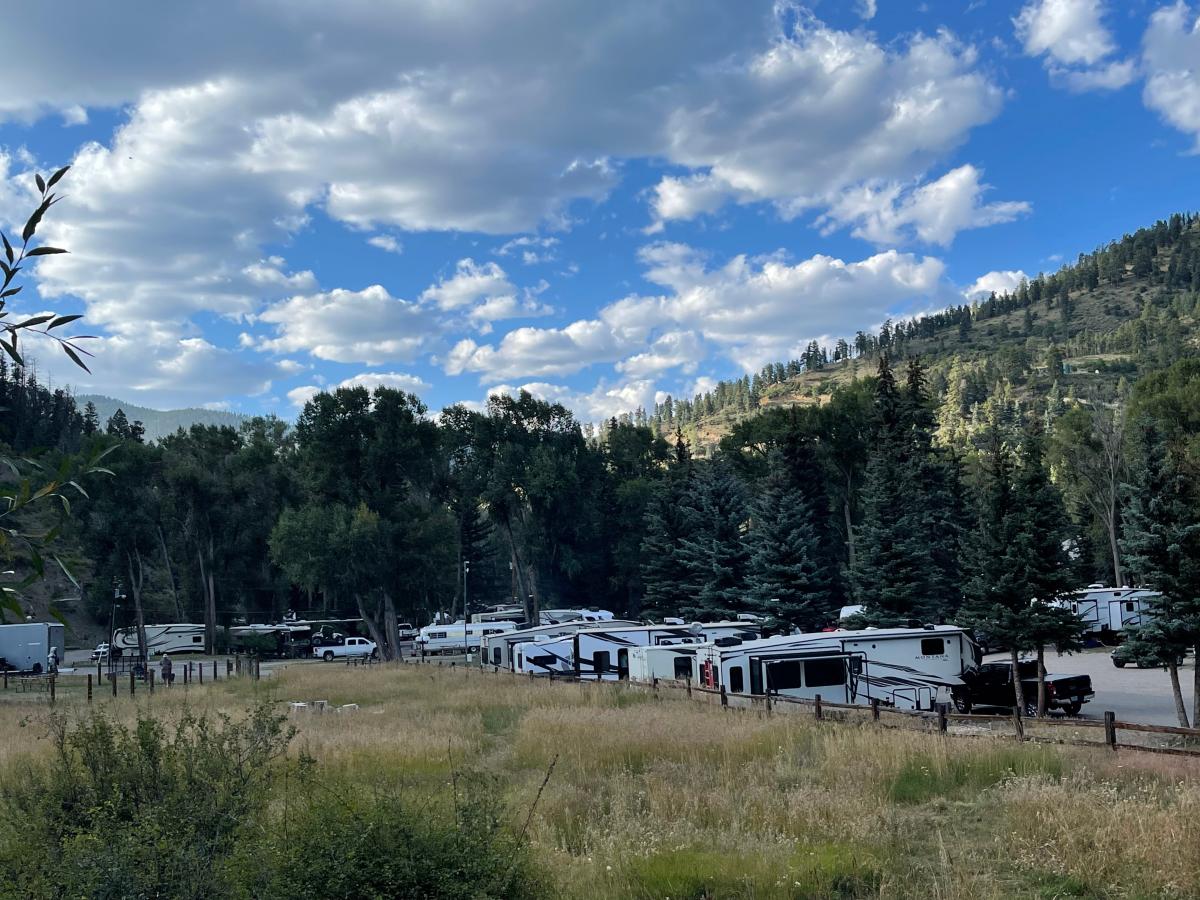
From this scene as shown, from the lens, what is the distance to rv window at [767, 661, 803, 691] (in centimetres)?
2652

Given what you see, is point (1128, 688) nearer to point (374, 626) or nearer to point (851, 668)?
point (851, 668)

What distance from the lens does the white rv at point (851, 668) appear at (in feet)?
87.6

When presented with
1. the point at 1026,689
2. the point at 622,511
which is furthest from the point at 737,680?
the point at 622,511

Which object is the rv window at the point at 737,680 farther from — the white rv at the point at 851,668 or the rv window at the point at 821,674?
the rv window at the point at 821,674

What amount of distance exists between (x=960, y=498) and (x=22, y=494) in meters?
53.3

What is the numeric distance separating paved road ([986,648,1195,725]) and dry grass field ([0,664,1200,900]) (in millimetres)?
12781

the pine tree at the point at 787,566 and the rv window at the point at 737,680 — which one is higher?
the pine tree at the point at 787,566

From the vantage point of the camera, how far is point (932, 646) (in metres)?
27.8

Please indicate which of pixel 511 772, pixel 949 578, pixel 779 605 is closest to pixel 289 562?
pixel 779 605

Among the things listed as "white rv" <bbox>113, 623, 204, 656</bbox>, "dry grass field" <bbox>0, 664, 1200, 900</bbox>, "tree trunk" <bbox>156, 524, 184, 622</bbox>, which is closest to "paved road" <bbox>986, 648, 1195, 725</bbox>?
"dry grass field" <bbox>0, 664, 1200, 900</bbox>

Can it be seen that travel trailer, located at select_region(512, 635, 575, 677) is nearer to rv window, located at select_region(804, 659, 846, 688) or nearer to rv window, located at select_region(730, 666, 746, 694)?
rv window, located at select_region(730, 666, 746, 694)

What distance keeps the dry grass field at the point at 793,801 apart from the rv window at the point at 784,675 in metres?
5.39

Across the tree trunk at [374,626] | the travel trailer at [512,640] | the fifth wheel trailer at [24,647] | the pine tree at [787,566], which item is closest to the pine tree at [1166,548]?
the pine tree at [787,566]

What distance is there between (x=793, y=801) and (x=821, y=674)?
51.7 ft
